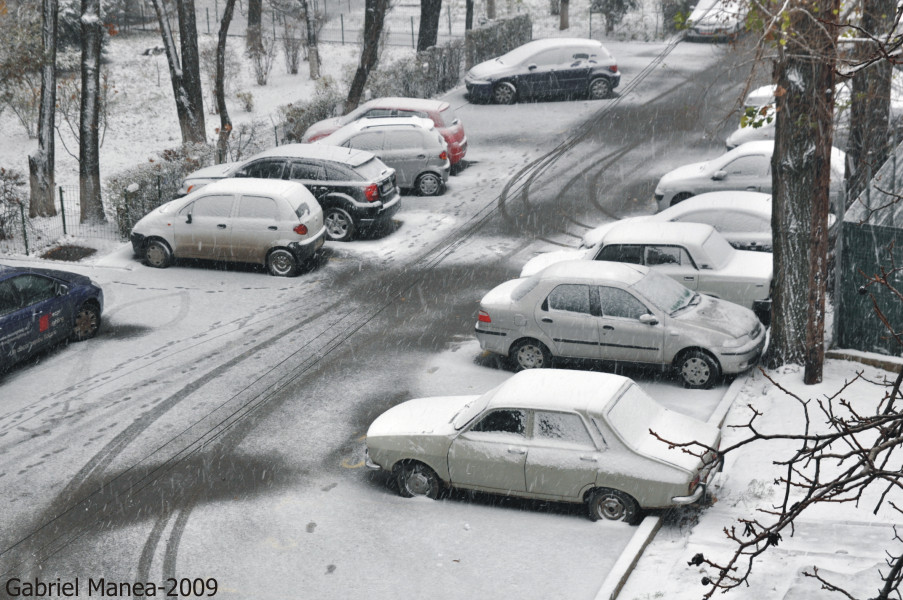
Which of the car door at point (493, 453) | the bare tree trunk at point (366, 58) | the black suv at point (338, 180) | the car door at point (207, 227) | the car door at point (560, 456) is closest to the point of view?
the car door at point (560, 456)

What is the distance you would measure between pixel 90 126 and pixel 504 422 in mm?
14350

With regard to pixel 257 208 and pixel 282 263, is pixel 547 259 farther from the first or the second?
pixel 257 208

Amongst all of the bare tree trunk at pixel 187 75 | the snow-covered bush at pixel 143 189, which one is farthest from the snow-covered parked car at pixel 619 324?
the bare tree trunk at pixel 187 75

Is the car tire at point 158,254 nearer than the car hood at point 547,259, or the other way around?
the car hood at point 547,259

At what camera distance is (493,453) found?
10.2 meters

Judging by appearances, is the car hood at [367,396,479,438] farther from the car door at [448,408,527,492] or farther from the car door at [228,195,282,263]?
the car door at [228,195,282,263]

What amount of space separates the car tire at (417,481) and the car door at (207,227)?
27.1 feet

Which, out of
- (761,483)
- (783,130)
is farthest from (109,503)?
(783,130)

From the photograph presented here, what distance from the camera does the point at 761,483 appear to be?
10281 mm

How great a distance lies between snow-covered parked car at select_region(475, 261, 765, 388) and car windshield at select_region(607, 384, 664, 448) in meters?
2.25

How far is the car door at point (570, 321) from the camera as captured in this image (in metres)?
13.2

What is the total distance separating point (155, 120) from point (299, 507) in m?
25.5

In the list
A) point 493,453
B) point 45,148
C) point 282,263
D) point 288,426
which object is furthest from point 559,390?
point 45,148

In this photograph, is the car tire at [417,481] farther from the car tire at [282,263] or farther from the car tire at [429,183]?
the car tire at [429,183]
